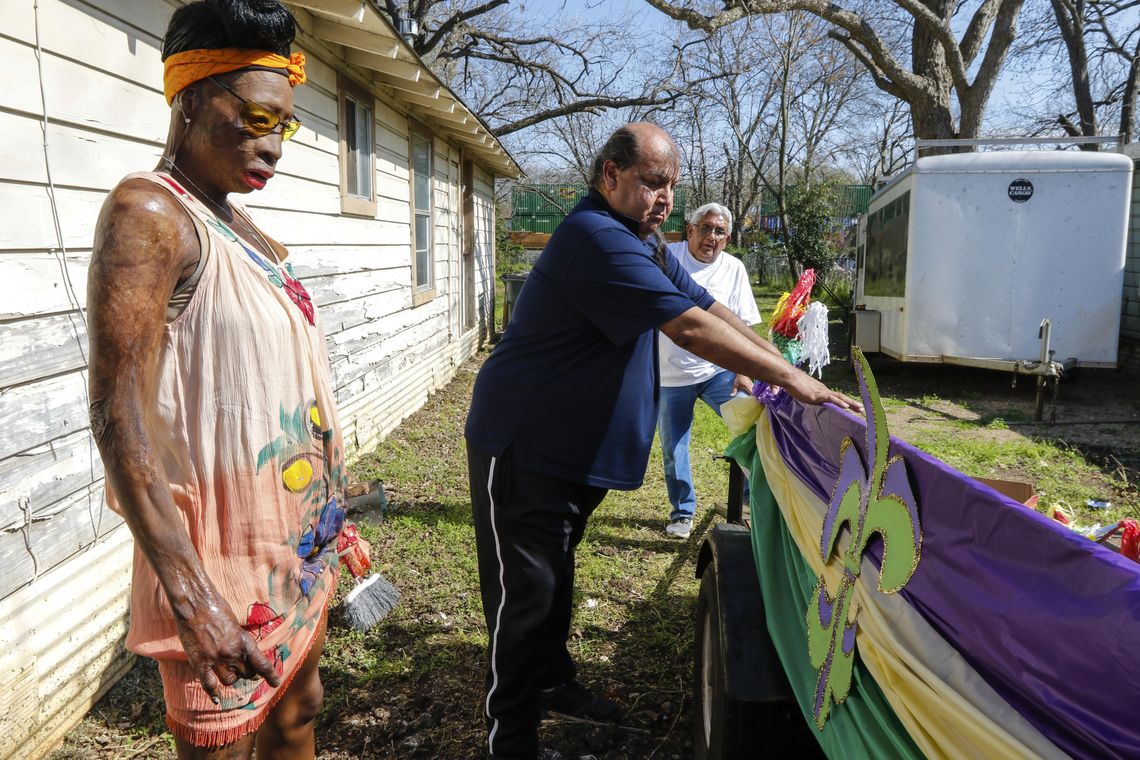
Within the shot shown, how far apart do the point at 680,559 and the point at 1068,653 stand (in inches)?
138

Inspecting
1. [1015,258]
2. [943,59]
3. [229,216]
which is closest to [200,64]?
[229,216]

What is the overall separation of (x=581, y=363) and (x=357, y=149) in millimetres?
4725

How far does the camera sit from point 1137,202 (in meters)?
10.3

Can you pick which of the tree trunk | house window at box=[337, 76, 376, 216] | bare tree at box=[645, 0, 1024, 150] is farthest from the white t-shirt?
the tree trunk

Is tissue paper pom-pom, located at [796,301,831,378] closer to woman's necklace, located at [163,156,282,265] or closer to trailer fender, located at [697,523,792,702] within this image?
trailer fender, located at [697,523,792,702]

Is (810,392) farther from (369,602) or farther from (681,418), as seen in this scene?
(681,418)

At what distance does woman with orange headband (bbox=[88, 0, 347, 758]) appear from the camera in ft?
4.05

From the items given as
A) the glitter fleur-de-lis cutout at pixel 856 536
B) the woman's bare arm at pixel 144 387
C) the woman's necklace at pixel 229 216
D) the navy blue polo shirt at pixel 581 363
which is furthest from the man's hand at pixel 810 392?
the woman's bare arm at pixel 144 387

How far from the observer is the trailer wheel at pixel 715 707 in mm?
1857

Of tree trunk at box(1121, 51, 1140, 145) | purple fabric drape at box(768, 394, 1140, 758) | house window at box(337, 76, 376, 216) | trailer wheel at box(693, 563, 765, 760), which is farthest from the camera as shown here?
tree trunk at box(1121, 51, 1140, 145)

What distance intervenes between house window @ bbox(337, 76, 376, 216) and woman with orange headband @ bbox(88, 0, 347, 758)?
440 cm

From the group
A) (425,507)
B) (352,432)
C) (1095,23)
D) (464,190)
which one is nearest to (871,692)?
(425,507)

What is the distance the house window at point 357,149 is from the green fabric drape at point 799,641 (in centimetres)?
413

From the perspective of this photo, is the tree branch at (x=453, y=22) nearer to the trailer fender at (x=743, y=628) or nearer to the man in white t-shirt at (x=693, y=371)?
the man in white t-shirt at (x=693, y=371)
